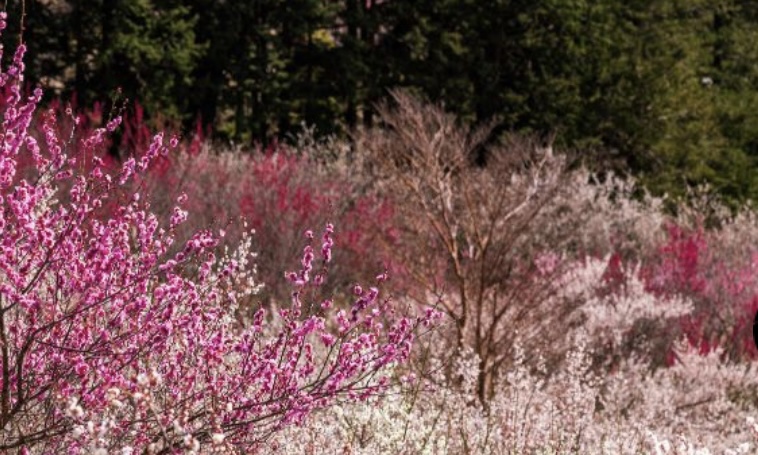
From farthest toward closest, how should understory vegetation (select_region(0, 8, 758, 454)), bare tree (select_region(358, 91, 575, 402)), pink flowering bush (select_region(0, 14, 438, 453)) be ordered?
bare tree (select_region(358, 91, 575, 402)) < understory vegetation (select_region(0, 8, 758, 454)) < pink flowering bush (select_region(0, 14, 438, 453))

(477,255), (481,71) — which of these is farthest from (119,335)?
(481,71)

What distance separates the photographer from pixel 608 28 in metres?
25.1

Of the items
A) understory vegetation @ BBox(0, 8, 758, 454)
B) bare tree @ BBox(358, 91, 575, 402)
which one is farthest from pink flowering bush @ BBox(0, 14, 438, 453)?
bare tree @ BBox(358, 91, 575, 402)

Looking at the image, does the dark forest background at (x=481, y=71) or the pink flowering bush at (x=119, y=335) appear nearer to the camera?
the pink flowering bush at (x=119, y=335)

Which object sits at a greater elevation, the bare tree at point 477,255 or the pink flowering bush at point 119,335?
the pink flowering bush at point 119,335

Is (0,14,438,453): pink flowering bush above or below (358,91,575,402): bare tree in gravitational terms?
above

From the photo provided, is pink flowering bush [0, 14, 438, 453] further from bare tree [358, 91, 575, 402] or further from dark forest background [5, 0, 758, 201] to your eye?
dark forest background [5, 0, 758, 201]

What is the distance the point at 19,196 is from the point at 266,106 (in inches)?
870

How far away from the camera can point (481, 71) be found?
2520cm

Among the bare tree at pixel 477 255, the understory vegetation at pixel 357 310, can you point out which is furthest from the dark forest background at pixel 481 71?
the bare tree at pixel 477 255

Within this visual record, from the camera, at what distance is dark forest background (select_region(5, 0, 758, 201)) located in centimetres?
2473

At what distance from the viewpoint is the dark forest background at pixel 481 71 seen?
24734mm

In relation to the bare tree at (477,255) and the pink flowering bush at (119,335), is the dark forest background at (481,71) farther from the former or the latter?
the pink flowering bush at (119,335)

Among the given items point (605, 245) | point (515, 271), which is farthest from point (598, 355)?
point (605, 245)
